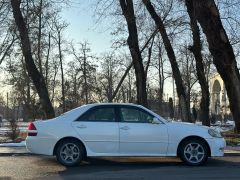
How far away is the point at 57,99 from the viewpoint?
70.1 meters

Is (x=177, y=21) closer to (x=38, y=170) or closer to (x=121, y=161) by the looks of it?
(x=121, y=161)

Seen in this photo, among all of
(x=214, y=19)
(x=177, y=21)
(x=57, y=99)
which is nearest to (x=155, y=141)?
(x=214, y=19)

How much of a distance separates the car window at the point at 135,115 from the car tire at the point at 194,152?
1.07 metres

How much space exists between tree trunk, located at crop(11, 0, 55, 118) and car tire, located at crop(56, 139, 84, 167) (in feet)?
44.3

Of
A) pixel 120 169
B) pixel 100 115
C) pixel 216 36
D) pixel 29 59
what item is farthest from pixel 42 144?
pixel 29 59

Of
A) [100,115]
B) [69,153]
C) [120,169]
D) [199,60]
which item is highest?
[199,60]

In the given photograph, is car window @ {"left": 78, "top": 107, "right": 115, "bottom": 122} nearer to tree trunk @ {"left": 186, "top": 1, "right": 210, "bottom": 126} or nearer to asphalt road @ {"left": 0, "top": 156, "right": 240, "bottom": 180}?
asphalt road @ {"left": 0, "top": 156, "right": 240, "bottom": 180}

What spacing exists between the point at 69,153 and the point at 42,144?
0.68m

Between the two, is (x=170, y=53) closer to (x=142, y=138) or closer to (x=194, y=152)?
(x=194, y=152)

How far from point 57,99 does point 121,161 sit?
56.8 meters

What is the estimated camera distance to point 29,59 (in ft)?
85.0

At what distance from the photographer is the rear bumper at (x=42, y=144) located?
41.3 feet

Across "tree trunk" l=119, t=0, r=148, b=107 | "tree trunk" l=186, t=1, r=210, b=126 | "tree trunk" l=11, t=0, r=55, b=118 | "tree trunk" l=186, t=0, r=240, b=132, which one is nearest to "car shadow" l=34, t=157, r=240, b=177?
"tree trunk" l=186, t=0, r=240, b=132

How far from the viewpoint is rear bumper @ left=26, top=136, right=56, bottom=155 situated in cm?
1260
